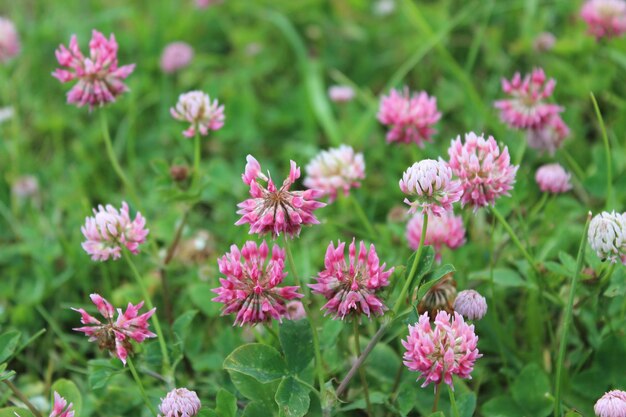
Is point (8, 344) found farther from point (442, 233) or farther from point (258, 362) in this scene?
point (442, 233)

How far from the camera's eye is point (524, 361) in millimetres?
1876

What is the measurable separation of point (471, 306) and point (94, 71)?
0.98 metres

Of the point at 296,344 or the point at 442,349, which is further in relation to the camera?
the point at 296,344

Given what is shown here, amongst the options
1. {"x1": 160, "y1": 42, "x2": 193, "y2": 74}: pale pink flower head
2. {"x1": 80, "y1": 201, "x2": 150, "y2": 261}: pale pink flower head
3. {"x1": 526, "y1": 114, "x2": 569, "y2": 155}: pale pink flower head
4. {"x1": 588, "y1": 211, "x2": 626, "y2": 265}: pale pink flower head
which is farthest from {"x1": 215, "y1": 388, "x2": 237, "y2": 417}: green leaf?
{"x1": 160, "y1": 42, "x2": 193, "y2": 74}: pale pink flower head

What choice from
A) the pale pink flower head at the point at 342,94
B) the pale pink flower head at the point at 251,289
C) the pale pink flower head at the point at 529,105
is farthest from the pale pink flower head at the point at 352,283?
the pale pink flower head at the point at 342,94

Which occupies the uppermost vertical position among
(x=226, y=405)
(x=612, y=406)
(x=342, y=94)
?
(x=612, y=406)

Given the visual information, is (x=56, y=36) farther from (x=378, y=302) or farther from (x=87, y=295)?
(x=378, y=302)

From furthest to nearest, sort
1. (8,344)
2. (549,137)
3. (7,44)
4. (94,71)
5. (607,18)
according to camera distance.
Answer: (7,44) < (607,18) < (549,137) < (94,71) < (8,344)

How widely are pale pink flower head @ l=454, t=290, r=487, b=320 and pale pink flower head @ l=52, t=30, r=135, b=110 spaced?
0.89 m

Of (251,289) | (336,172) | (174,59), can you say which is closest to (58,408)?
(251,289)

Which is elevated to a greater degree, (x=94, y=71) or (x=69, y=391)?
(x=94, y=71)

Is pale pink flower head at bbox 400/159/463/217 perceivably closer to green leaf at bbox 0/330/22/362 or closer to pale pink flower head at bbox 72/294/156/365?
pale pink flower head at bbox 72/294/156/365

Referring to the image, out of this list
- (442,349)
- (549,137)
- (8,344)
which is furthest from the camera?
(549,137)

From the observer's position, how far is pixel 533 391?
1677 millimetres
